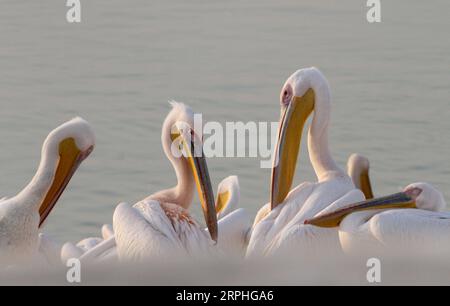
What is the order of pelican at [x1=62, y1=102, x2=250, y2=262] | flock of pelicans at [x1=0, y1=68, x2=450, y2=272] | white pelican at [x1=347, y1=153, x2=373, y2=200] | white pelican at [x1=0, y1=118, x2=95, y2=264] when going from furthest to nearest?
white pelican at [x1=347, y1=153, x2=373, y2=200]
white pelican at [x1=0, y1=118, x2=95, y2=264]
flock of pelicans at [x1=0, y1=68, x2=450, y2=272]
pelican at [x1=62, y1=102, x2=250, y2=262]

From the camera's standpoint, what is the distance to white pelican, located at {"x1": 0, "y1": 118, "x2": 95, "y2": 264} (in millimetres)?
8336

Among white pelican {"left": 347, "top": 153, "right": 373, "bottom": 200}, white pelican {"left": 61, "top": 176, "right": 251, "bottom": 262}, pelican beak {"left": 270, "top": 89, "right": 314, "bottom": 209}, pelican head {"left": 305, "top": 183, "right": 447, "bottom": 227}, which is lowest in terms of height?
white pelican {"left": 61, "top": 176, "right": 251, "bottom": 262}

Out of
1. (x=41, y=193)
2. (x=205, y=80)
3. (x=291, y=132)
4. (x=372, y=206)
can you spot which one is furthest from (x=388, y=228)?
(x=205, y=80)

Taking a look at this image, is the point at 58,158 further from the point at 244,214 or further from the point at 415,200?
the point at 415,200

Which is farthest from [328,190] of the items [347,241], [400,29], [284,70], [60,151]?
[400,29]

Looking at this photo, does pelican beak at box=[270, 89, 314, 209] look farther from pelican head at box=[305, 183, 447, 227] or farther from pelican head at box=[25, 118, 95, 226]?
pelican head at box=[25, 118, 95, 226]

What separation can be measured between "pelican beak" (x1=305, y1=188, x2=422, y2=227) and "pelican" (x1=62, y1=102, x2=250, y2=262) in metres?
0.59

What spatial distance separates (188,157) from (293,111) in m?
0.71

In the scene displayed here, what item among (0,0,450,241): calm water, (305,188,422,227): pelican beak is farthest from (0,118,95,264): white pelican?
(305,188,422,227): pelican beak

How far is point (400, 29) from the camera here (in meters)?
15.2

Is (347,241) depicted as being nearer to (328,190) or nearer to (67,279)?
(328,190)

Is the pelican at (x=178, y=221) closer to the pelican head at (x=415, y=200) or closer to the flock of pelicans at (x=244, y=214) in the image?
the flock of pelicans at (x=244, y=214)

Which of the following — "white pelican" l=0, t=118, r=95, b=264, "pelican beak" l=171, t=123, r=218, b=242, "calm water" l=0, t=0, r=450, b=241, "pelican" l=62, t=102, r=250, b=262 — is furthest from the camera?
"calm water" l=0, t=0, r=450, b=241

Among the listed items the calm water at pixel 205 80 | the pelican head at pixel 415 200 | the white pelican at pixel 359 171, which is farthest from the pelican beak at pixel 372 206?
the calm water at pixel 205 80
